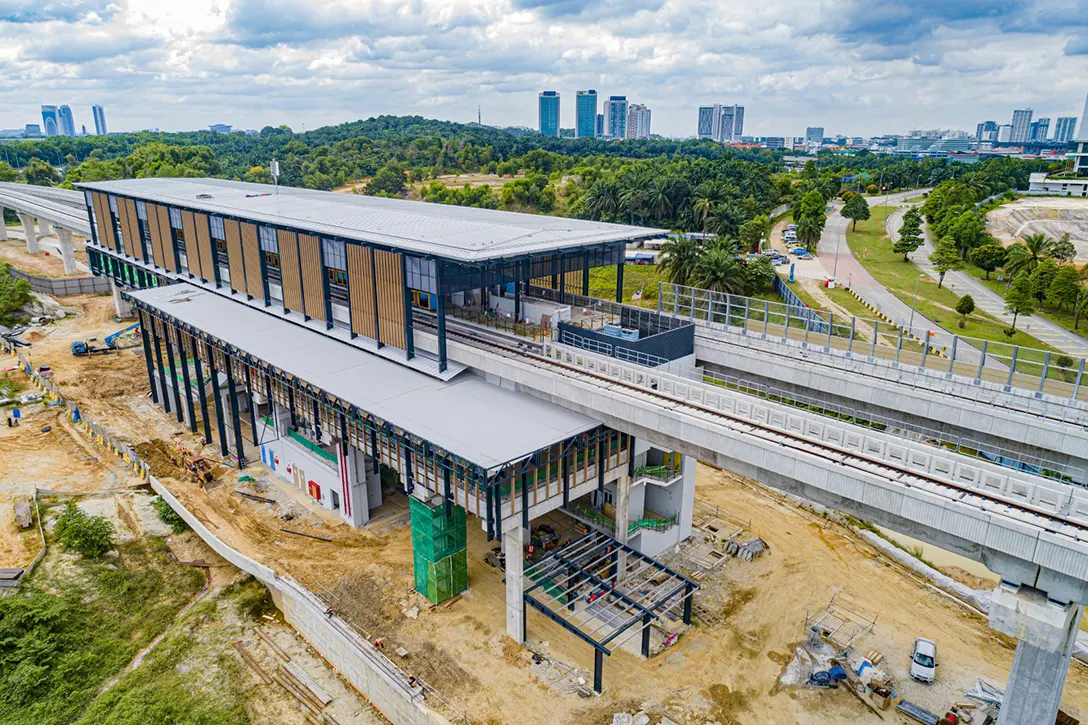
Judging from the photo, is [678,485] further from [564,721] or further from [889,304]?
[889,304]

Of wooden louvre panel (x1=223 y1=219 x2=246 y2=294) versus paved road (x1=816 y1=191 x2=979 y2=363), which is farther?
paved road (x1=816 y1=191 x2=979 y2=363)

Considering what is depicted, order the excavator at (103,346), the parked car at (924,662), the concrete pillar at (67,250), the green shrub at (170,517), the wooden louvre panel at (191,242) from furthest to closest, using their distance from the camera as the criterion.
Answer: the concrete pillar at (67,250) < the excavator at (103,346) < the wooden louvre panel at (191,242) < the green shrub at (170,517) < the parked car at (924,662)

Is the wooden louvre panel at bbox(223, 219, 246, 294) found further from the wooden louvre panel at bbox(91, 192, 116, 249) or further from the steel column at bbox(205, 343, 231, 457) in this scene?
the wooden louvre panel at bbox(91, 192, 116, 249)

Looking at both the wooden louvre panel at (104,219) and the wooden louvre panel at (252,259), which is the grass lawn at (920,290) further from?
the wooden louvre panel at (104,219)

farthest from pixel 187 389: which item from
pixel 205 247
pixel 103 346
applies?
pixel 103 346

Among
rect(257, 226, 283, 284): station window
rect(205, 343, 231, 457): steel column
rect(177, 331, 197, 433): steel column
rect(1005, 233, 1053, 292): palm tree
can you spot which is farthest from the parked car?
rect(1005, 233, 1053, 292): palm tree

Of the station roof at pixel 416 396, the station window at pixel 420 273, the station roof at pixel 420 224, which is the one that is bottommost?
the station roof at pixel 416 396

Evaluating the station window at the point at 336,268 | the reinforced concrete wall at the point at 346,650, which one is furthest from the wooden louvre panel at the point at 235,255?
the reinforced concrete wall at the point at 346,650
